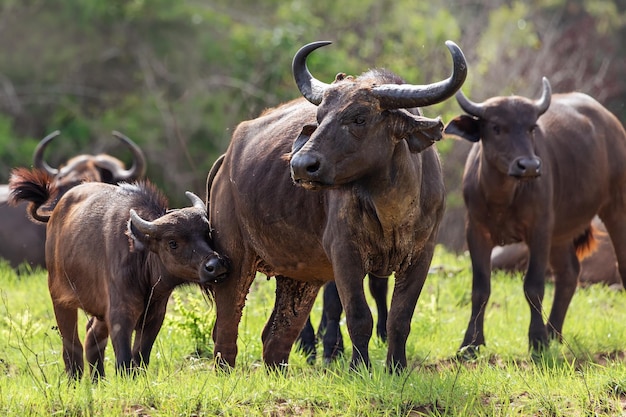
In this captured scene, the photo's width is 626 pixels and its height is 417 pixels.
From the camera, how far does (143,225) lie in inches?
332

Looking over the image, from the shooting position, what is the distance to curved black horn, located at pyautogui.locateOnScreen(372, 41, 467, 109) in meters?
6.45

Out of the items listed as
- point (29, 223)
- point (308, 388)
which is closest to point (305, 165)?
point (308, 388)

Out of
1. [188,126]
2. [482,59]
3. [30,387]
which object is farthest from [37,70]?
[30,387]

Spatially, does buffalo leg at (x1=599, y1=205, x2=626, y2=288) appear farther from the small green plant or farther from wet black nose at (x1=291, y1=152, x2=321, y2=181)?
wet black nose at (x1=291, y1=152, x2=321, y2=181)

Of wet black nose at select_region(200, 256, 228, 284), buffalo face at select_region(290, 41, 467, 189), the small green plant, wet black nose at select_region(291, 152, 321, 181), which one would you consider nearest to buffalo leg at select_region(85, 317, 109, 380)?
the small green plant

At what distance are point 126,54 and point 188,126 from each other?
3.39 meters

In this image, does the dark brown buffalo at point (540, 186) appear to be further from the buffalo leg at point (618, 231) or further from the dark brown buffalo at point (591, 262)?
the dark brown buffalo at point (591, 262)

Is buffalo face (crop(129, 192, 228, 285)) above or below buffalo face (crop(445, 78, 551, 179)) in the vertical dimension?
below

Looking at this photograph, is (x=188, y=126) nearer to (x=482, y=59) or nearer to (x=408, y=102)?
(x=482, y=59)

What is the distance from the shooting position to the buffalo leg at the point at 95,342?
8.77m

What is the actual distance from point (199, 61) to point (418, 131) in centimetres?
2099

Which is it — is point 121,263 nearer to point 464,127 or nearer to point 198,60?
point 464,127

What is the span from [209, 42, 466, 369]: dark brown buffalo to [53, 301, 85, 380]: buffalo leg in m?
1.16

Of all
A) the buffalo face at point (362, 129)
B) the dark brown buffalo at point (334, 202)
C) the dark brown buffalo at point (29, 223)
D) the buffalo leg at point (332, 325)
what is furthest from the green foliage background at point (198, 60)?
the buffalo face at point (362, 129)
